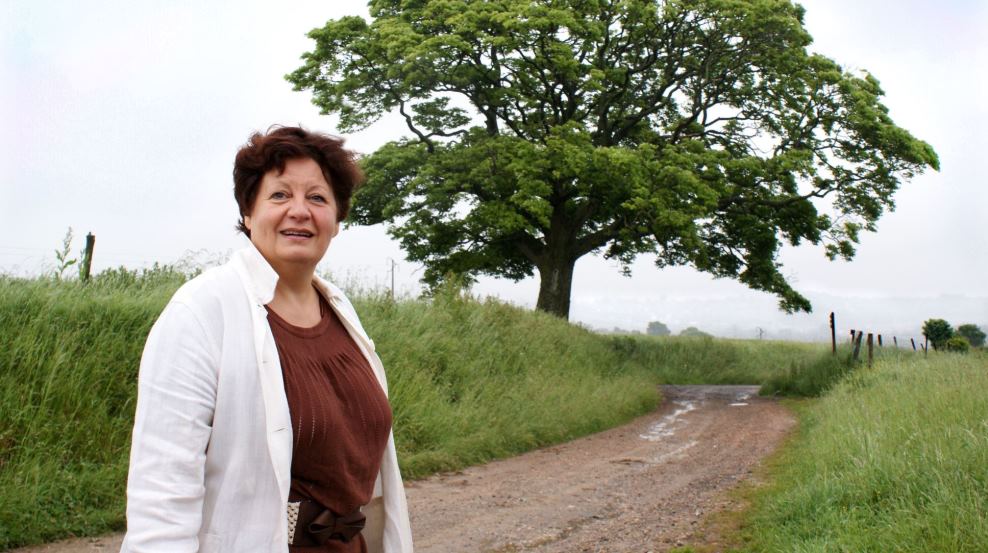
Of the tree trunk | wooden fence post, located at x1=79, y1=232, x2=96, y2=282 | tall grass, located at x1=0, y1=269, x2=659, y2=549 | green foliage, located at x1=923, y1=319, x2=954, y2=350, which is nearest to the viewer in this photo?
tall grass, located at x1=0, y1=269, x2=659, y2=549

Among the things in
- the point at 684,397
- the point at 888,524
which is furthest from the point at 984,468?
the point at 684,397

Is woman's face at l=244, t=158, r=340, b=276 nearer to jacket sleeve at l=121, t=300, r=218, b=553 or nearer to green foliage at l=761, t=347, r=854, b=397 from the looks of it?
jacket sleeve at l=121, t=300, r=218, b=553

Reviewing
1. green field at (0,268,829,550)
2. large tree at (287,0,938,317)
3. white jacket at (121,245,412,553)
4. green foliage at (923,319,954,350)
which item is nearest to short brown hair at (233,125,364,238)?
white jacket at (121,245,412,553)

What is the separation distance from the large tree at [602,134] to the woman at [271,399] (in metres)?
18.5

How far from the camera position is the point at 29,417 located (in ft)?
23.8

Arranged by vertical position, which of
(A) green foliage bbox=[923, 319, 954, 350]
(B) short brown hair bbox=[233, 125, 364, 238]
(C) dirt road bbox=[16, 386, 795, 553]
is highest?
(A) green foliage bbox=[923, 319, 954, 350]

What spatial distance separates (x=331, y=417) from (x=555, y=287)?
2306 cm

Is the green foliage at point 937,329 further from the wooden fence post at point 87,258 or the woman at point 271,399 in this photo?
the woman at point 271,399

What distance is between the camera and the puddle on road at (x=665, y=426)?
543 inches

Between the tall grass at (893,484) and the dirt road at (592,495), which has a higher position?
the tall grass at (893,484)

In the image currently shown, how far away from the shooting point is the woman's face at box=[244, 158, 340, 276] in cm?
244

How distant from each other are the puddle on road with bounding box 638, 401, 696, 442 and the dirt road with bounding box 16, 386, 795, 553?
0.17 feet

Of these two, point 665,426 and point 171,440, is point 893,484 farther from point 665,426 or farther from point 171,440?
point 665,426

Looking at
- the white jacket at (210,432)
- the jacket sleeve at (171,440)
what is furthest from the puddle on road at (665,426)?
the jacket sleeve at (171,440)
